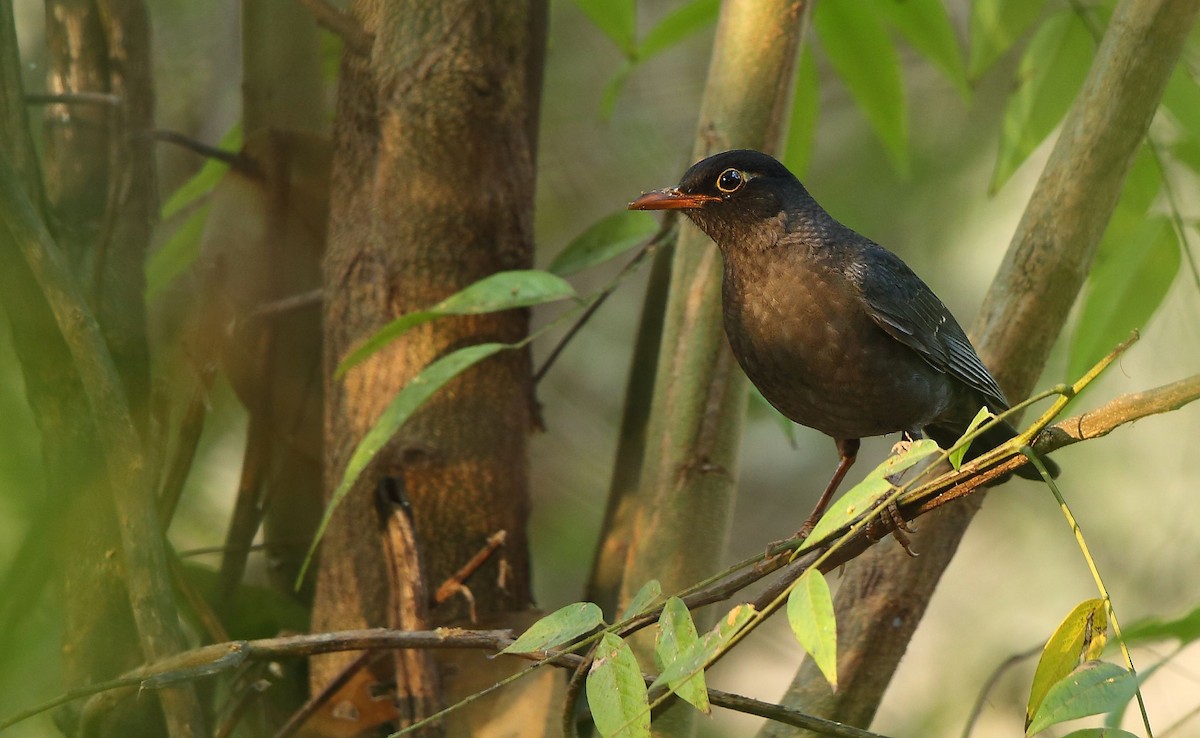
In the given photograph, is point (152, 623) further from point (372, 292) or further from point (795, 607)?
point (795, 607)

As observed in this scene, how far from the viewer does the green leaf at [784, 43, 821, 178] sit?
3.46 meters

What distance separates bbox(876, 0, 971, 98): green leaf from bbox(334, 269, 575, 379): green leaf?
1319 mm

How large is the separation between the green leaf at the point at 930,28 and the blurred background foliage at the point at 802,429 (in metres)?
0.25

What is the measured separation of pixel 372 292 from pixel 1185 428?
502cm

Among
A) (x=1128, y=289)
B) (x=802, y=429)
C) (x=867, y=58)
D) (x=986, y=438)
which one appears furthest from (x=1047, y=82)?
(x=802, y=429)

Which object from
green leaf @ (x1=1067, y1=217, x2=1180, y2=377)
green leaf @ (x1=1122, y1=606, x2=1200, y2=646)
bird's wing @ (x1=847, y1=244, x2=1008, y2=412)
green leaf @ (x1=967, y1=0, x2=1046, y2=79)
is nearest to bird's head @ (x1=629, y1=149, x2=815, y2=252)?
bird's wing @ (x1=847, y1=244, x2=1008, y2=412)

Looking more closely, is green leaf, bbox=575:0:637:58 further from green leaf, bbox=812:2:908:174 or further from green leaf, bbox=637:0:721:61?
green leaf, bbox=812:2:908:174

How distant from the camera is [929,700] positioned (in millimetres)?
6652

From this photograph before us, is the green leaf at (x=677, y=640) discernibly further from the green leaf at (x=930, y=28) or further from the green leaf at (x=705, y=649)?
the green leaf at (x=930, y=28)

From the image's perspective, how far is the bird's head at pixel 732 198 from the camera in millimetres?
2855

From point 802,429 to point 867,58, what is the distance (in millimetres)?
3505

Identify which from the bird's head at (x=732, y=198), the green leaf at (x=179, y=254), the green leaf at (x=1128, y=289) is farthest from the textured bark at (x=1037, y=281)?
the green leaf at (x=179, y=254)

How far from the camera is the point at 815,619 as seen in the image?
54.2 inches

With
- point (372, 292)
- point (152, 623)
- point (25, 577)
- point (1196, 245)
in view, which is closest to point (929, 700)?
point (1196, 245)
